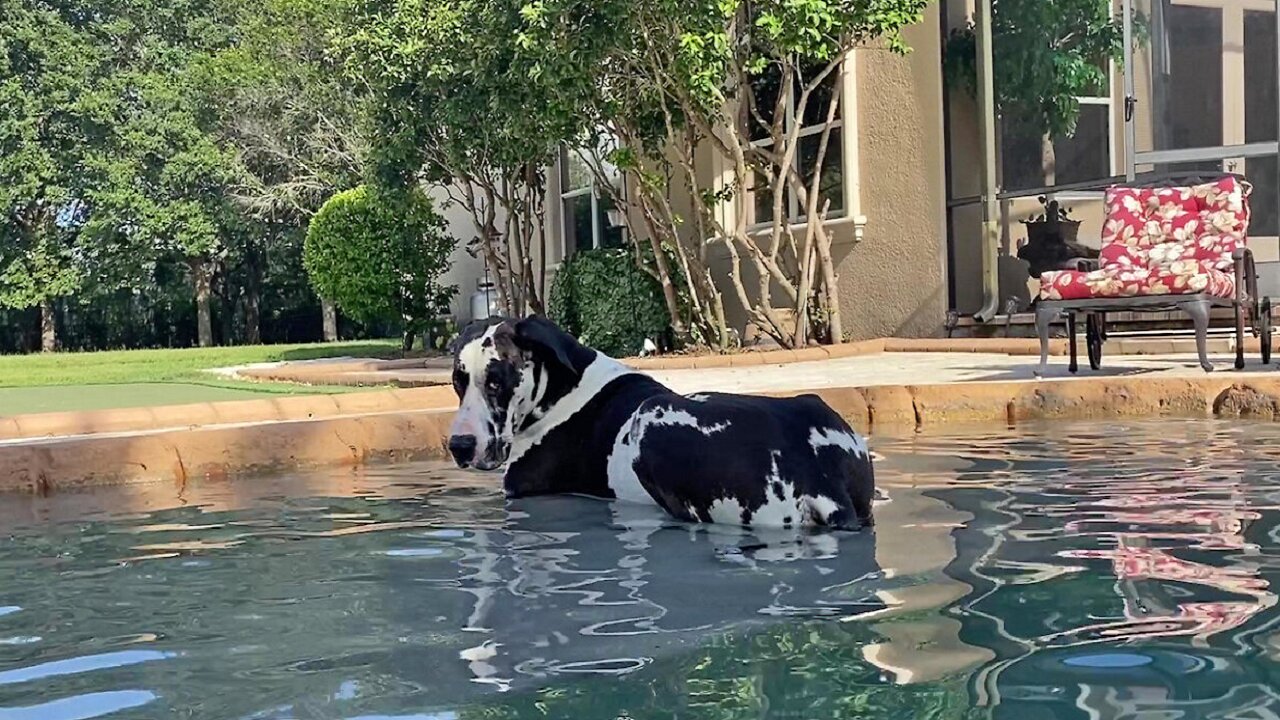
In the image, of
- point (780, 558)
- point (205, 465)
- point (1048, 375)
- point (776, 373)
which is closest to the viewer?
point (780, 558)

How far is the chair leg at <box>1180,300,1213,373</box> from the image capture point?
21.4 ft

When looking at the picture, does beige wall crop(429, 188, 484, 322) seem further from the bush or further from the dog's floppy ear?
the dog's floppy ear

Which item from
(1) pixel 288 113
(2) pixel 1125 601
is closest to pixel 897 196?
(2) pixel 1125 601

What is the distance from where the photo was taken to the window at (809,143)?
1178cm

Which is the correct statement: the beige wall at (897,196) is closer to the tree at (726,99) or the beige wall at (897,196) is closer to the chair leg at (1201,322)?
the tree at (726,99)

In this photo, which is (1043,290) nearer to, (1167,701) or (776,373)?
(776,373)

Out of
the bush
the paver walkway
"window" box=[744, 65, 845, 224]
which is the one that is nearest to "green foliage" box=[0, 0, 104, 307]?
the bush

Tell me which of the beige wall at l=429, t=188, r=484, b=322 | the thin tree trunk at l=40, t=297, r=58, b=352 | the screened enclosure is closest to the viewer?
the screened enclosure

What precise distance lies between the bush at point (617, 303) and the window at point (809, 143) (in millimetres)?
1314

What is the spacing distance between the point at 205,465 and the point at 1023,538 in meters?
3.25

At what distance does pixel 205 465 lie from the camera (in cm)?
501

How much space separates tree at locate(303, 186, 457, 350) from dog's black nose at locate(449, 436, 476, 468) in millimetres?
12942

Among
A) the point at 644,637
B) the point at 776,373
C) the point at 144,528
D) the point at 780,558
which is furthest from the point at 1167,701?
the point at 776,373

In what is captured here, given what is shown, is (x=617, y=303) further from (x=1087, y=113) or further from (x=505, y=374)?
(x=505, y=374)
